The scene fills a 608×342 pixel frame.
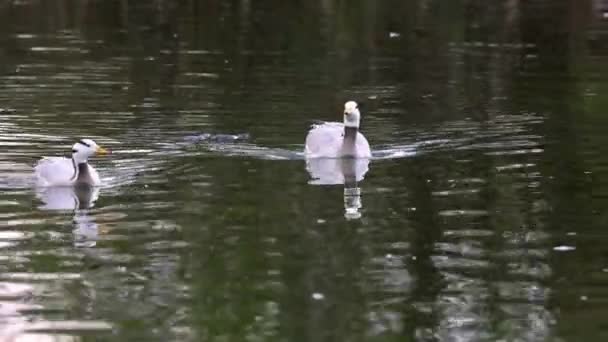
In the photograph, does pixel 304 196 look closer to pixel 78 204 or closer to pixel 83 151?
pixel 78 204

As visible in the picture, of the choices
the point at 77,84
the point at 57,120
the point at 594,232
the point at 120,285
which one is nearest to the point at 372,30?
the point at 77,84

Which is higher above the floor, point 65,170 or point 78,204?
point 65,170

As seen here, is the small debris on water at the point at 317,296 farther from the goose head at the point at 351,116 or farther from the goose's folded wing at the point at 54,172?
the goose head at the point at 351,116

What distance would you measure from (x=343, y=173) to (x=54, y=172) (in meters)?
4.37

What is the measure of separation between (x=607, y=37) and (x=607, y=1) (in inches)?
440

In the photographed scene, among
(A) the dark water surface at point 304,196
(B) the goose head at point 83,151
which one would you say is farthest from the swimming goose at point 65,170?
(A) the dark water surface at point 304,196

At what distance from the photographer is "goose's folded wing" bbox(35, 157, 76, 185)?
20.8 metres

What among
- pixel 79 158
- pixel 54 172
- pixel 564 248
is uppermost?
pixel 79 158

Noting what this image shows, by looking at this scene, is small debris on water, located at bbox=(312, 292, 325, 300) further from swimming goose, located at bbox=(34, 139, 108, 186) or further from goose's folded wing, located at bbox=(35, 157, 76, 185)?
goose's folded wing, located at bbox=(35, 157, 76, 185)

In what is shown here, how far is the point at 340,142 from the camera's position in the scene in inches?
917

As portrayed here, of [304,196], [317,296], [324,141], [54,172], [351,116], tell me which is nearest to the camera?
[317,296]

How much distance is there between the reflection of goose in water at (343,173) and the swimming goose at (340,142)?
111mm

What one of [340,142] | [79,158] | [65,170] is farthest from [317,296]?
[340,142]

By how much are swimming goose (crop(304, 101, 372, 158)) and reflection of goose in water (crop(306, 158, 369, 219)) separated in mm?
111
